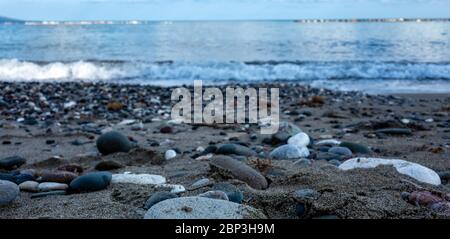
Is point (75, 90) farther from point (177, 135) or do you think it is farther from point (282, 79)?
point (282, 79)

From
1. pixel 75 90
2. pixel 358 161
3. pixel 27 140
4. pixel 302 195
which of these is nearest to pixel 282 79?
pixel 75 90

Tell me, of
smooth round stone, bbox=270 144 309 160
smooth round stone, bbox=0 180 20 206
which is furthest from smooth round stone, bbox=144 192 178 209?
smooth round stone, bbox=270 144 309 160

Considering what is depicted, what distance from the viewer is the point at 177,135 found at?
5676mm

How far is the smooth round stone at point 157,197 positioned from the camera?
2430 millimetres

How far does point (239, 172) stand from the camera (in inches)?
120

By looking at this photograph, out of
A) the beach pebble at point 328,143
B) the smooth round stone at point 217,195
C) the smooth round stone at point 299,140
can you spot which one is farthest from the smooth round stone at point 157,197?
the beach pebble at point 328,143

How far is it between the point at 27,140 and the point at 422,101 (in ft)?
25.1

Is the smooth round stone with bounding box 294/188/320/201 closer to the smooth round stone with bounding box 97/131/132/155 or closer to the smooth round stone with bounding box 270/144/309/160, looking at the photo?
the smooth round stone with bounding box 270/144/309/160

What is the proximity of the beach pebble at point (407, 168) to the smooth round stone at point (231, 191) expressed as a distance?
109cm

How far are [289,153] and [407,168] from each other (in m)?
1.27

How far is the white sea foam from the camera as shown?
48.5ft

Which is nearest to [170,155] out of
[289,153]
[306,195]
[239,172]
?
[289,153]

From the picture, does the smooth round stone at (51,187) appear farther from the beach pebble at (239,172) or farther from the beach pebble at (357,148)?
the beach pebble at (357,148)

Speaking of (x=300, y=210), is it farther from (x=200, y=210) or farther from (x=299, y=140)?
(x=299, y=140)
